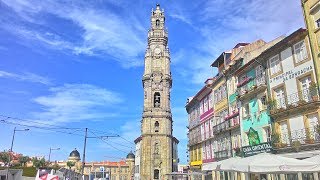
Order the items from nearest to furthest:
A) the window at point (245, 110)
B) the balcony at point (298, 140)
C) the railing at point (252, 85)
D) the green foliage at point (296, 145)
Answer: the balcony at point (298, 140), the green foliage at point (296, 145), the railing at point (252, 85), the window at point (245, 110)

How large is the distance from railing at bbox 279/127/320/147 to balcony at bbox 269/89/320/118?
4.55 ft

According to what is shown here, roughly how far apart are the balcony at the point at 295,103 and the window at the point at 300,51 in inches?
89.1

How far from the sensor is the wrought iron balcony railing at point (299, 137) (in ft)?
64.4

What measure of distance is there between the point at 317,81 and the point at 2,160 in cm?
8646

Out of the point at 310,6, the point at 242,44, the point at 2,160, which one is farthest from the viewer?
the point at 2,160

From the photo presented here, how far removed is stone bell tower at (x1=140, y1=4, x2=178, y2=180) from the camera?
2884 inches

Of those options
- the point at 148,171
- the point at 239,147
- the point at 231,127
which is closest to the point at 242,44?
the point at 231,127

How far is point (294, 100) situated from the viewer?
21641 millimetres

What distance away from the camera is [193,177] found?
44094 mm

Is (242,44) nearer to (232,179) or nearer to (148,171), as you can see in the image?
(232,179)

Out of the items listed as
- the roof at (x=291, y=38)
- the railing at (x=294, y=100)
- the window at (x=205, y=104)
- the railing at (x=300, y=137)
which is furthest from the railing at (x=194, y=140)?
the roof at (x=291, y=38)

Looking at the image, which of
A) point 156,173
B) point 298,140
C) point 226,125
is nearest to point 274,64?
point 298,140

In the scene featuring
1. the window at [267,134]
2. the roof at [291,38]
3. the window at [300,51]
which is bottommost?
the window at [267,134]

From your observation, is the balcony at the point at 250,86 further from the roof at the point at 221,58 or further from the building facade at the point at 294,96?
the roof at the point at 221,58
